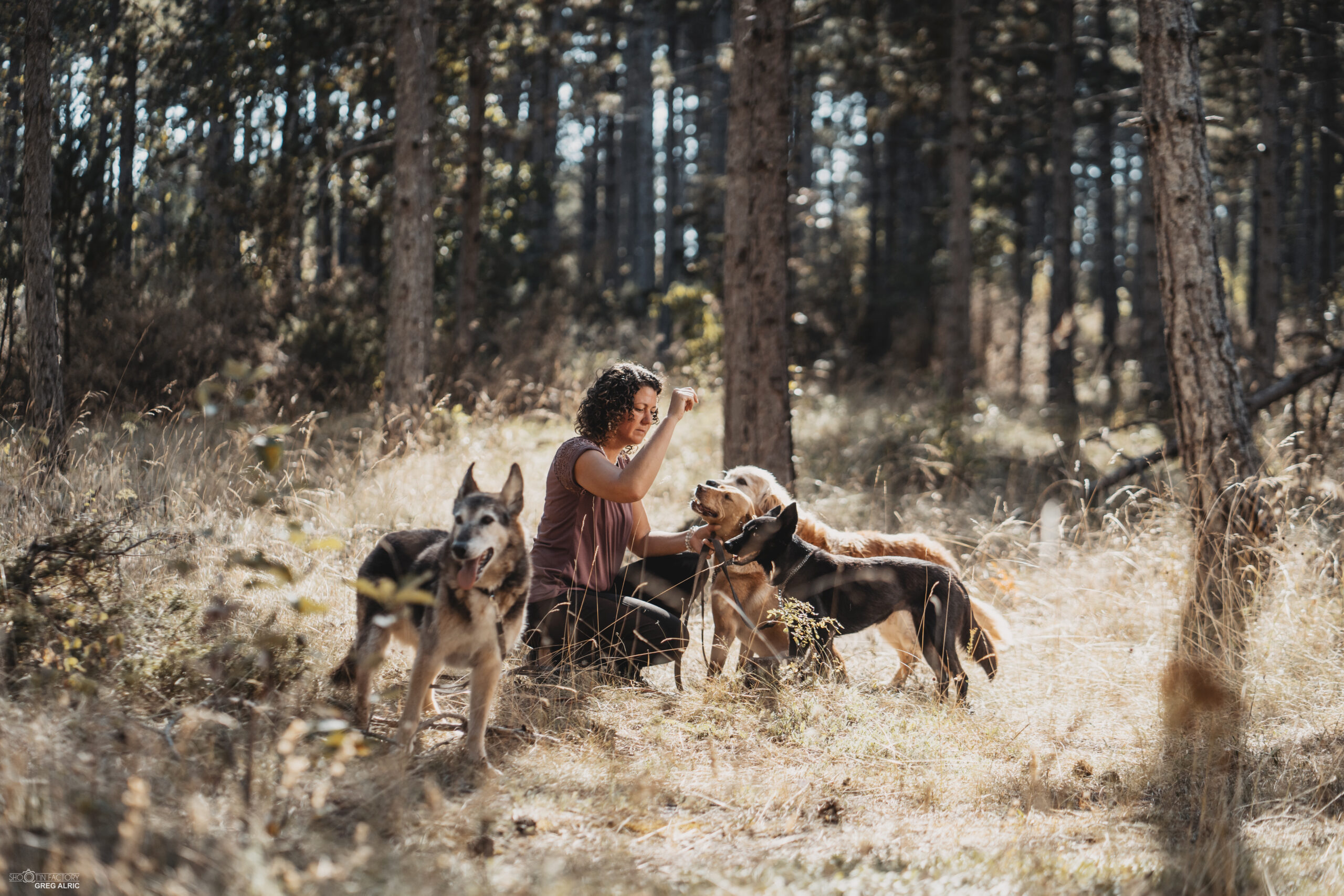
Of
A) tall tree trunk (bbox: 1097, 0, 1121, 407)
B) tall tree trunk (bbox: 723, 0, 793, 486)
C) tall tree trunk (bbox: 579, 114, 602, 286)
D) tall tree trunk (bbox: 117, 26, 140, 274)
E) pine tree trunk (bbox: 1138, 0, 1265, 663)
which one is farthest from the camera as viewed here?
tall tree trunk (bbox: 579, 114, 602, 286)

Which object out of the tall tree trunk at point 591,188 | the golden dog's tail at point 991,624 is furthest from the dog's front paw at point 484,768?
Answer: the tall tree trunk at point 591,188

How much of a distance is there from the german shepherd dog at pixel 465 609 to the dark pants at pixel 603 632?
0.80 metres

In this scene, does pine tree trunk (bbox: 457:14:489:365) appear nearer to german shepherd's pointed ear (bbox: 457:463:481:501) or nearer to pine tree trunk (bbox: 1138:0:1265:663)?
pine tree trunk (bbox: 1138:0:1265:663)

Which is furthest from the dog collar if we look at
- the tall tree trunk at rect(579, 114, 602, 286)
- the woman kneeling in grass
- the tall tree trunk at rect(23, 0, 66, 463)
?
the tall tree trunk at rect(579, 114, 602, 286)

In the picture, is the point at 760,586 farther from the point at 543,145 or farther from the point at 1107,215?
the point at 543,145

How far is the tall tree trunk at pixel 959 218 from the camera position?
13641 millimetres

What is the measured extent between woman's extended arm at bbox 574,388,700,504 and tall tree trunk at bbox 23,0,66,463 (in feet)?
12.7

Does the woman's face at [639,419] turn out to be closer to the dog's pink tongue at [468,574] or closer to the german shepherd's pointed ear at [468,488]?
the german shepherd's pointed ear at [468,488]

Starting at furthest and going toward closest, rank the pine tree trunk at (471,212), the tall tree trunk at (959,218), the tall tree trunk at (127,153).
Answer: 1. the tall tree trunk at (959,218)
2. the pine tree trunk at (471,212)
3. the tall tree trunk at (127,153)

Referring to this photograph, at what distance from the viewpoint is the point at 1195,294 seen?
16.9ft

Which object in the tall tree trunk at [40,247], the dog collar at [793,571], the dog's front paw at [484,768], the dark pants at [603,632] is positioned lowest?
the dog's front paw at [484,768]

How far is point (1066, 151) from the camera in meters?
15.6

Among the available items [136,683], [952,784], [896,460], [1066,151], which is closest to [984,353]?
[1066,151]

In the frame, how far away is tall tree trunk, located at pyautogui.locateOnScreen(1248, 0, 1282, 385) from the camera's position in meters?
12.5
